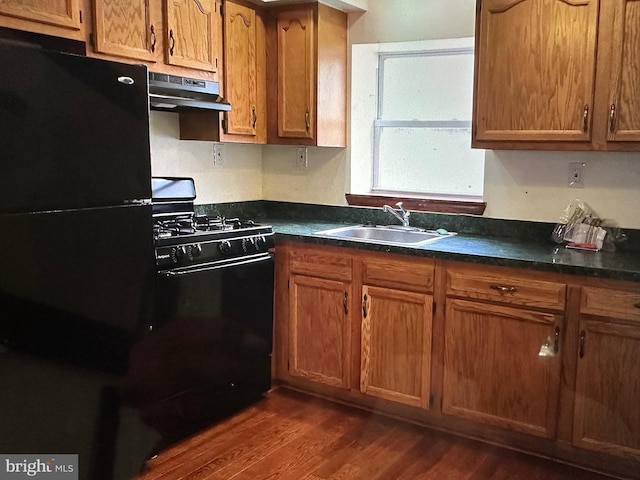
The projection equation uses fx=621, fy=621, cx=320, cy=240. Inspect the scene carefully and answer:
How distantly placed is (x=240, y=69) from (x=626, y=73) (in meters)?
1.93

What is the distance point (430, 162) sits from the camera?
363 centimetres

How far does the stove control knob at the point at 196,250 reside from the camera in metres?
2.79

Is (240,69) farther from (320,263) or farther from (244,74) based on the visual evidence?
(320,263)

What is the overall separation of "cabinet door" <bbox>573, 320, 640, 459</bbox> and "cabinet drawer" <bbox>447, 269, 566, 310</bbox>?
16cm

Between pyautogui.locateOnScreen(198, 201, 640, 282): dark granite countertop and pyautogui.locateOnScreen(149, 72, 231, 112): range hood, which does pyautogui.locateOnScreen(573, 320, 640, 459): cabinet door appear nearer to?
pyautogui.locateOnScreen(198, 201, 640, 282): dark granite countertop

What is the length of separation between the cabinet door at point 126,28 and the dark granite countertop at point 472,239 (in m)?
1.10

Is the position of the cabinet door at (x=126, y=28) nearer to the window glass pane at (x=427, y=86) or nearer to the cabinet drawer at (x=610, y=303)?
the window glass pane at (x=427, y=86)

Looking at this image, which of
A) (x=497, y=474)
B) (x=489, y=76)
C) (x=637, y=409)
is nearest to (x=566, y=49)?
(x=489, y=76)

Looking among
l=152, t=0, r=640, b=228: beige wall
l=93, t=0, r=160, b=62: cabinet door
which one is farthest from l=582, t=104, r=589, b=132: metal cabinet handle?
l=93, t=0, r=160, b=62: cabinet door

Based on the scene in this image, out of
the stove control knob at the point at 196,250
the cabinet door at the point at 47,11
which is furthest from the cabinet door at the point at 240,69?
the cabinet door at the point at 47,11

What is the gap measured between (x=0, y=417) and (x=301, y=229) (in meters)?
1.80

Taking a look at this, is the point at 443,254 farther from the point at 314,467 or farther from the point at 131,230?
the point at 131,230

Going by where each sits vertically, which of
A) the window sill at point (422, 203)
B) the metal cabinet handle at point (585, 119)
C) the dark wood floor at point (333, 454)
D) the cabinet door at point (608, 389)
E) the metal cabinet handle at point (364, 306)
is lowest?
the dark wood floor at point (333, 454)

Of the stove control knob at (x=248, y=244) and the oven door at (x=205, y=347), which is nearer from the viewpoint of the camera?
the oven door at (x=205, y=347)
